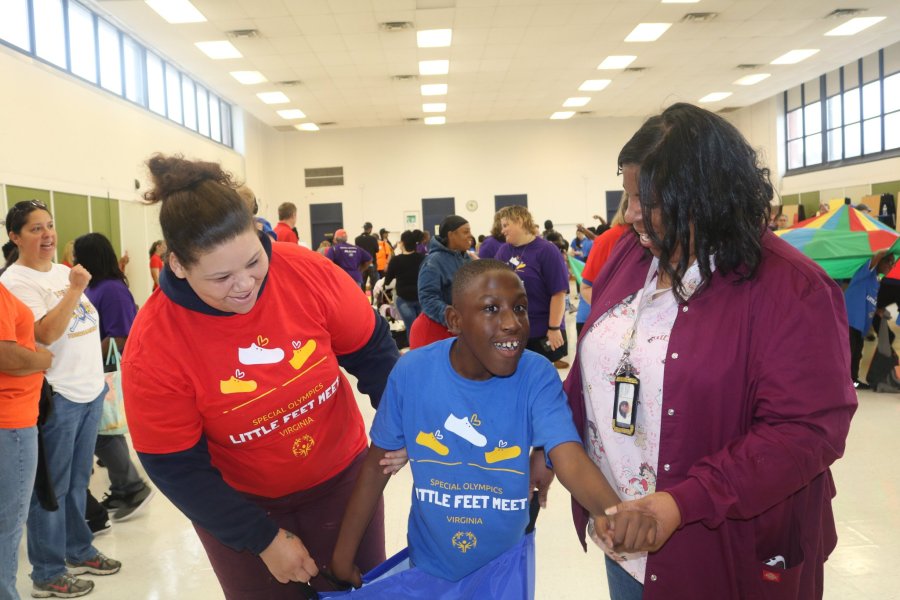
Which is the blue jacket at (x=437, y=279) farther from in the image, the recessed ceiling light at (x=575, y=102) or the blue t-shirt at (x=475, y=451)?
the recessed ceiling light at (x=575, y=102)

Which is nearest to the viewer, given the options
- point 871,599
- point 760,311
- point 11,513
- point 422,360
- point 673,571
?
point 760,311

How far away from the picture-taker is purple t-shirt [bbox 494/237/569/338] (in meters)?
5.15

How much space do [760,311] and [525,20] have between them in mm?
10119

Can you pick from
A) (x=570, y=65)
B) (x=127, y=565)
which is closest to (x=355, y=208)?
(x=570, y=65)

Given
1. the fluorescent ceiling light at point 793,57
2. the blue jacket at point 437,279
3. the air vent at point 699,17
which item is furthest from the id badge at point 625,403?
the fluorescent ceiling light at point 793,57

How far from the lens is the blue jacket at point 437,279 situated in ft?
15.4

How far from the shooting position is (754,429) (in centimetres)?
131

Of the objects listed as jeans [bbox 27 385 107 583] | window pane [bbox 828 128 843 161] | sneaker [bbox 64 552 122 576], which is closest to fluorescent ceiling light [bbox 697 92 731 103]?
window pane [bbox 828 128 843 161]

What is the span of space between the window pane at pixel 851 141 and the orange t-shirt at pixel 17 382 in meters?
17.6

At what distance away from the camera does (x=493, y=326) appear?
166 centimetres

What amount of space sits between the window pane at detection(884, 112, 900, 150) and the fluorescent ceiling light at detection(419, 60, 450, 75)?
31.6 ft

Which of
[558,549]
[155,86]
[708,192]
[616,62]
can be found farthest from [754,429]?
[155,86]

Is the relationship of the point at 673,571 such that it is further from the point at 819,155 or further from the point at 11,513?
the point at 819,155

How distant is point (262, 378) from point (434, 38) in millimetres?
10564
